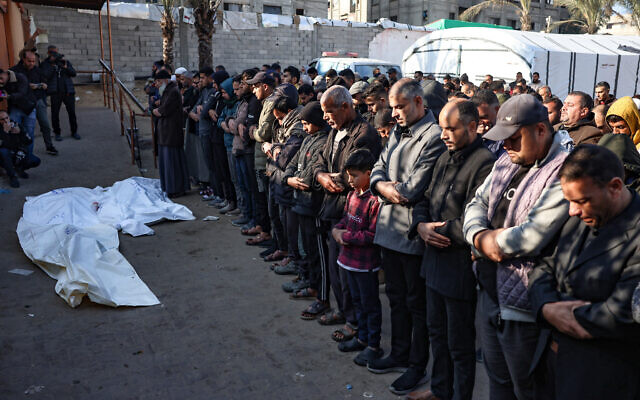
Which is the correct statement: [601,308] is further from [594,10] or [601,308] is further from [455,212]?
[594,10]

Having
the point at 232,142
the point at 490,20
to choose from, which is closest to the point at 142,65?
the point at 232,142

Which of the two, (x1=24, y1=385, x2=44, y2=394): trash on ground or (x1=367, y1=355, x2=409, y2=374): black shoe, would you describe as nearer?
(x1=24, y1=385, x2=44, y2=394): trash on ground

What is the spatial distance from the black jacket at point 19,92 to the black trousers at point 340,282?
23.0 ft

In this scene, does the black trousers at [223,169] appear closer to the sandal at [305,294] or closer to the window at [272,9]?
the sandal at [305,294]

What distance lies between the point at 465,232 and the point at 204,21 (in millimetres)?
16362

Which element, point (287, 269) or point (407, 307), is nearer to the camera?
point (407, 307)

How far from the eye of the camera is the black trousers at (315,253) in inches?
186

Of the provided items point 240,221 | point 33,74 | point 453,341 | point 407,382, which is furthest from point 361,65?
point 453,341

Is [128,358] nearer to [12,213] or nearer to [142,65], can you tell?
[12,213]

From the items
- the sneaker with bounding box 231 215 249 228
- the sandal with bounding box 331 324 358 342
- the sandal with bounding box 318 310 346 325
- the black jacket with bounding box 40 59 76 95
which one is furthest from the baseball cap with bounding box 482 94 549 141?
the black jacket with bounding box 40 59 76 95

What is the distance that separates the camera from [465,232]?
8.82 ft

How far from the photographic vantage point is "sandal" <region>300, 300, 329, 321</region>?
15.3 feet

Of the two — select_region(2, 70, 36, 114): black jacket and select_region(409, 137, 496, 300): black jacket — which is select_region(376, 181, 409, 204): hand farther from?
select_region(2, 70, 36, 114): black jacket

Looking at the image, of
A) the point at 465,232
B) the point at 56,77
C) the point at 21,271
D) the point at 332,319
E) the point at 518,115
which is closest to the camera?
the point at 518,115
